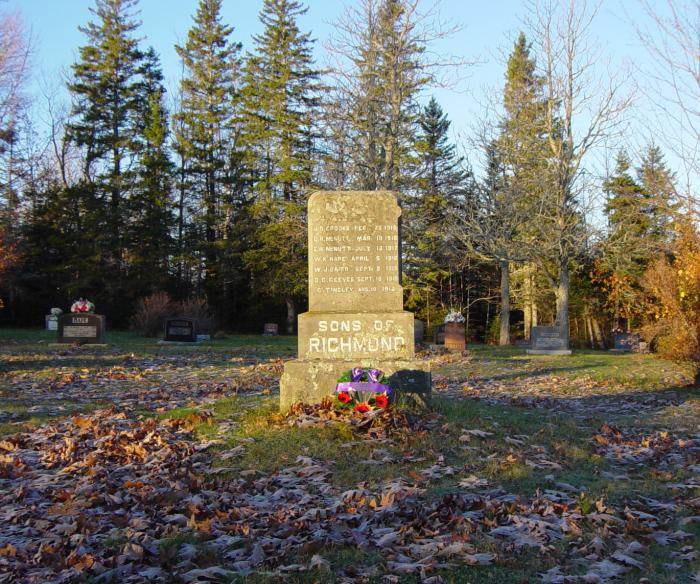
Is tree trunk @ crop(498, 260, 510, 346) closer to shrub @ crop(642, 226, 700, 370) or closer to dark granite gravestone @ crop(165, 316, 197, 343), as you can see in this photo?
dark granite gravestone @ crop(165, 316, 197, 343)

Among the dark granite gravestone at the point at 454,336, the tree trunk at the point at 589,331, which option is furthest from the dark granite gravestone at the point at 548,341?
the tree trunk at the point at 589,331

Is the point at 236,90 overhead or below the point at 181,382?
overhead

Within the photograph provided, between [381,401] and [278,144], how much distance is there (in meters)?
33.7

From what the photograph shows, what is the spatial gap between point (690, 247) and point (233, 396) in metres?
11.3

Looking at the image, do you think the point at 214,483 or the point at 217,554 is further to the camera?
the point at 214,483

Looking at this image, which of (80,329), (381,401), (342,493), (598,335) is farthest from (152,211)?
(342,493)

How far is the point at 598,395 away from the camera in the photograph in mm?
11867

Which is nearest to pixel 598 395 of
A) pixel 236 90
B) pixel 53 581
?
pixel 53 581

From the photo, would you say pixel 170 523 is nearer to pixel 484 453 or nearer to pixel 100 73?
pixel 484 453

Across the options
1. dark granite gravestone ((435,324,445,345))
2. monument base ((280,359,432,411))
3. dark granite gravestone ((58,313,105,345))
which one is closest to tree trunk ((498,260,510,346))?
dark granite gravestone ((435,324,445,345))

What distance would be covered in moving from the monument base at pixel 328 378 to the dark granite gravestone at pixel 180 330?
1685cm

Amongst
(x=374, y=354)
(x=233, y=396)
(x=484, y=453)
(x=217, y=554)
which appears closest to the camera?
(x=217, y=554)

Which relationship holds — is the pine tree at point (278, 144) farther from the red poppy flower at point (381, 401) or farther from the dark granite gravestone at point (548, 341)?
the red poppy flower at point (381, 401)

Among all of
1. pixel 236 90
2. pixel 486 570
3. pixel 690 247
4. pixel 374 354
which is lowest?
pixel 486 570
